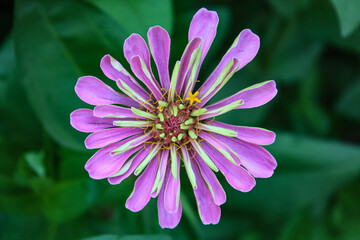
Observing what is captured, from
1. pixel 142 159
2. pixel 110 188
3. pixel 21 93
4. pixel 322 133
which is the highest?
pixel 21 93

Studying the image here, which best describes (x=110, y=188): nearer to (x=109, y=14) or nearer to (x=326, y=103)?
(x=109, y=14)

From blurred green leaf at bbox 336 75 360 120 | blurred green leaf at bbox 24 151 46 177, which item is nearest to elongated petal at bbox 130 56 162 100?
blurred green leaf at bbox 24 151 46 177

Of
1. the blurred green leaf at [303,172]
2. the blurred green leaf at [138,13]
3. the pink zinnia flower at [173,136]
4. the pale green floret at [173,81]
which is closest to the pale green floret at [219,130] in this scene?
the pink zinnia flower at [173,136]

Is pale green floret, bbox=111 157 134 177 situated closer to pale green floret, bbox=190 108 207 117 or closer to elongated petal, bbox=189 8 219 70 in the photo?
pale green floret, bbox=190 108 207 117

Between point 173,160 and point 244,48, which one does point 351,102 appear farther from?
point 173,160

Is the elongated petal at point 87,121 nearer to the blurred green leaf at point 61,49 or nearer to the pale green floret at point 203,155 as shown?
the pale green floret at point 203,155

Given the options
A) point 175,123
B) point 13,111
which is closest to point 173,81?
point 175,123

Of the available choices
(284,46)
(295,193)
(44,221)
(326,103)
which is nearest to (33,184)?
(44,221)
